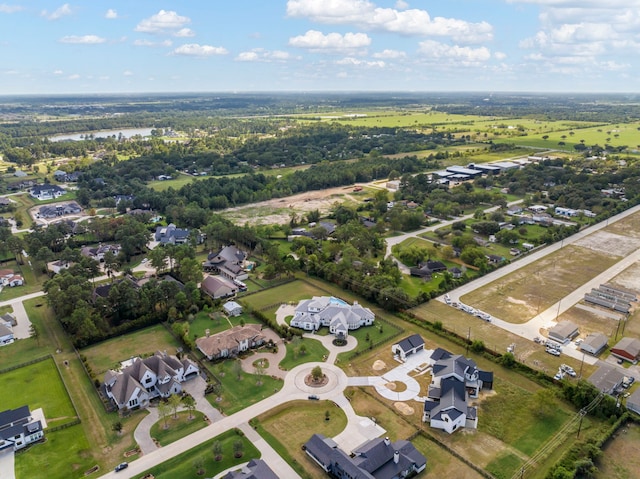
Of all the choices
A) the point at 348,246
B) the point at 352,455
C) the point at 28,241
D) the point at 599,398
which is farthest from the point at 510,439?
the point at 28,241

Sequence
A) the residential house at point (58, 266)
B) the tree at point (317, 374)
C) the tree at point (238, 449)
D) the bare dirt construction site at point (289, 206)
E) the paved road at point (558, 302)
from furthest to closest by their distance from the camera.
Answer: the bare dirt construction site at point (289, 206) → the residential house at point (58, 266) → the paved road at point (558, 302) → the tree at point (317, 374) → the tree at point (238, 449)

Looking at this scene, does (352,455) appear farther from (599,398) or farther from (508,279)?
(508,279)

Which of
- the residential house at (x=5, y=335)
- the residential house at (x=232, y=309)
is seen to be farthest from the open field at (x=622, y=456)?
the residential house at (x=5, y=335)

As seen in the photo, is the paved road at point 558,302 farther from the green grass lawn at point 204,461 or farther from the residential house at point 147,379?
the residential house at point 147,379

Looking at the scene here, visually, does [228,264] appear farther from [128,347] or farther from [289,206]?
[289,206]

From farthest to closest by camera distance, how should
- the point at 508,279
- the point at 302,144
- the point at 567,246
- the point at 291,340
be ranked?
the point at 302,144, the point at 567,246, the point at 508,279, the point at 291,340

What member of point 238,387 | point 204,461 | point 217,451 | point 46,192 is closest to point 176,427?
point 204,461
